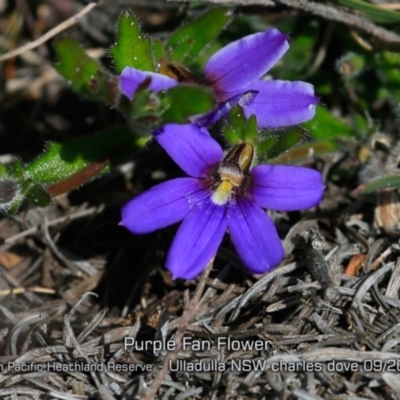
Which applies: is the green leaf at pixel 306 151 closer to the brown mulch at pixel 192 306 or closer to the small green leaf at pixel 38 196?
the brown mulch at pixel 192 306

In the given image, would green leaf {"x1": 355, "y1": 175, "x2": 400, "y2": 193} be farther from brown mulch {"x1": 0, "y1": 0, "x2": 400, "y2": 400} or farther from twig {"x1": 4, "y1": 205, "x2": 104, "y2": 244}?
twig {"x1": 4, "y1": 205, "x2": 104, "y2": 244}

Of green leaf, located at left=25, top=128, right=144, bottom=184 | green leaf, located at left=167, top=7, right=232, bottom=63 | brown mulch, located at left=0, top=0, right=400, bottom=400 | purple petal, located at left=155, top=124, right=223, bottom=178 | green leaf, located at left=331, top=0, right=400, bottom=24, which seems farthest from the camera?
green leaf, located at left=331, top=0, right=400, bottom=24

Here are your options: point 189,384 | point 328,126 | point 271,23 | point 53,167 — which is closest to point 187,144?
point 53,167

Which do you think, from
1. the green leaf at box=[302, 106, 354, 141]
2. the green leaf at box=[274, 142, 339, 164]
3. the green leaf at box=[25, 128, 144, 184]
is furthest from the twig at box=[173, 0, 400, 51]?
the green leaf at box=[25, 128, 144, 184]

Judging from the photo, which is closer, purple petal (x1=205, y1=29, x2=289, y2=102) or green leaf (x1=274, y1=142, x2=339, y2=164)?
purple petal (x1=205, y1=29, x2=289, y2=102)

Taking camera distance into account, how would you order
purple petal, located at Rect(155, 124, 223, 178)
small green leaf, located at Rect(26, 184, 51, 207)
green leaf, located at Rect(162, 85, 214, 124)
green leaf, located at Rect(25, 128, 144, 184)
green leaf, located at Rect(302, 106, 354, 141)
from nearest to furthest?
green leaf, located at Rect(162, 85, 214, 124) → purple petal, located at Rect(155, 124, 223, 178) → small green leaf, located at Rect(26, 184, 51, 207) → green leaf, located at Rect(25, 128, 144, 184) → green leaf, located at Rect(302, 106, 354, 141)
